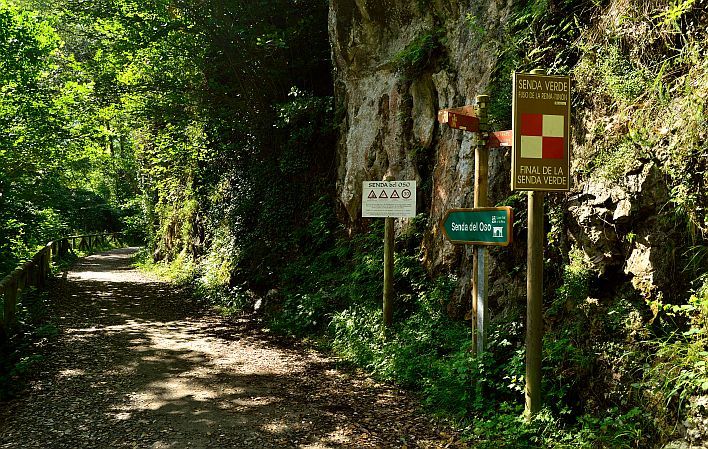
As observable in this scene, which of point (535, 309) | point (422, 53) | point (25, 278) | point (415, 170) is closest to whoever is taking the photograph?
point (535, 309)

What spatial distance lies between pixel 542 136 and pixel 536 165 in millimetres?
257

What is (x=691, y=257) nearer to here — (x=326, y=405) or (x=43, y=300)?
(x=326, y=405)

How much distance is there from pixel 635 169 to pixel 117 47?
12394 mm

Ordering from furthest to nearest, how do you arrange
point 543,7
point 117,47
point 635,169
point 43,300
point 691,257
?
1. point 117,47
2. point 43,300
3. point 543,7
4. point 635,169
5. point 691,257

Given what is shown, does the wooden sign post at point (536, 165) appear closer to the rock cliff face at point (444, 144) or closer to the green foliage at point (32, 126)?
the rock cliff face at point (444, 144)

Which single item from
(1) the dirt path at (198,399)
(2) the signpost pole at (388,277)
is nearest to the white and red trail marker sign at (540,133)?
(1) the dirt path at (198,399)

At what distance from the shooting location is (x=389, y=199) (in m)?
7.21

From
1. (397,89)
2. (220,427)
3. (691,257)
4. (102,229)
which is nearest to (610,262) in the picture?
(691,257)

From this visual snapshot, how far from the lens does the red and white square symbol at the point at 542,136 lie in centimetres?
434

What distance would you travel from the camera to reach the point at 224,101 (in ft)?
44.3

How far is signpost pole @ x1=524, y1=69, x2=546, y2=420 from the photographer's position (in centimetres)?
430

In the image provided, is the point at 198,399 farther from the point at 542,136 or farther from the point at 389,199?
the point at 542,136

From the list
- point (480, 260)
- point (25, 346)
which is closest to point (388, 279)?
point (480, 260)

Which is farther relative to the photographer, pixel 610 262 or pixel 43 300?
pixel 43 300
